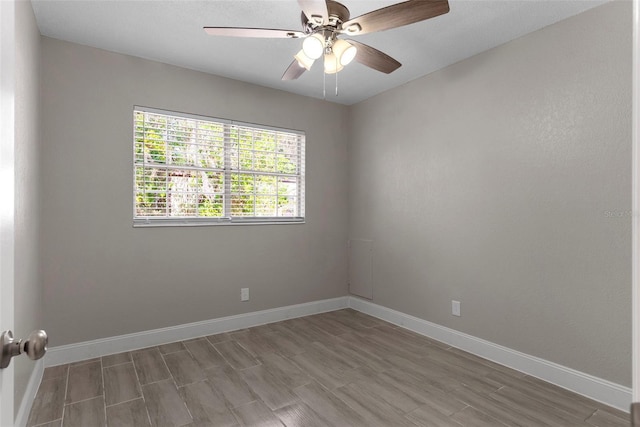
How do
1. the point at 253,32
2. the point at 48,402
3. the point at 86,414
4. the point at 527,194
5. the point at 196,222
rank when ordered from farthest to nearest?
the point at 196,222 → the point at 527,194 → the point at 48,402 → the point at 86,414 → the point at 253,32

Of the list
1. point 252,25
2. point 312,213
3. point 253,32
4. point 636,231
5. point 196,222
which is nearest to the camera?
point 636,231

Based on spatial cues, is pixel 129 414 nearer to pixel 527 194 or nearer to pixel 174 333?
pixel 174 333

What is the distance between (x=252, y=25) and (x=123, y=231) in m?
2.05

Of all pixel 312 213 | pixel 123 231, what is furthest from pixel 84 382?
pixel 312 213

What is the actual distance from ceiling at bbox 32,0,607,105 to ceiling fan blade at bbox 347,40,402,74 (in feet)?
1.18

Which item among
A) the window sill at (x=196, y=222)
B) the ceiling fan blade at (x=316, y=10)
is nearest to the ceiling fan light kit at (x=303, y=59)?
the ceiling fan blade at (x=316, y=10)

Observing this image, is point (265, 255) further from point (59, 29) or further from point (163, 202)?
point (59, 29)

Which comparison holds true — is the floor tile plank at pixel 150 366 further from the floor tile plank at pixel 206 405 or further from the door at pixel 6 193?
the door at pixel 6 193

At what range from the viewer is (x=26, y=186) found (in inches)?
81.8

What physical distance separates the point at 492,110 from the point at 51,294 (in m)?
3.91

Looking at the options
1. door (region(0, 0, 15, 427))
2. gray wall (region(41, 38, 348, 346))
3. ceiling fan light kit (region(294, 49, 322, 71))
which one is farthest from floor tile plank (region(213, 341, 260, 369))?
ceiling fan light kit (region(294, 49, 322, 71))

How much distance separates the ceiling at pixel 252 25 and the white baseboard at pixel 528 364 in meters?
2.49

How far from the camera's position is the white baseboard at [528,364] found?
212 cm

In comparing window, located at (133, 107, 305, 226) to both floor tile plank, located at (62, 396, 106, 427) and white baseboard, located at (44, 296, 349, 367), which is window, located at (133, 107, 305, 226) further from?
floor tile plank, located at (62, 396, 106, 427)
